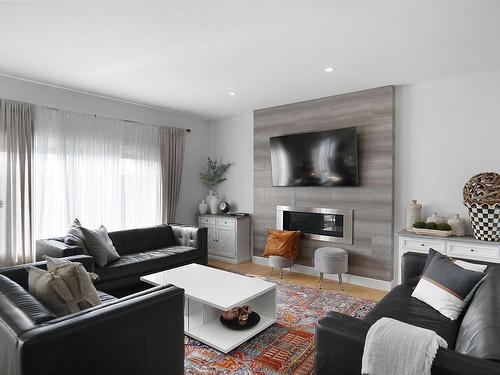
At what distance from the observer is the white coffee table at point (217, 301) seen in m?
2.61

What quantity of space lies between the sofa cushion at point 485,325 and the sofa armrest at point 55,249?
349cm

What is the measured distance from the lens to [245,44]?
2818 millimetres

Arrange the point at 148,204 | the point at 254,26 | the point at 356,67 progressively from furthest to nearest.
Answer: the point at 148,204 → the point at 356,67 → the point at 254,26

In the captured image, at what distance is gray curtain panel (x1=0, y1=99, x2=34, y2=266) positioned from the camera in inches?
143

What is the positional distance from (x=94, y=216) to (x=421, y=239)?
4.35 m

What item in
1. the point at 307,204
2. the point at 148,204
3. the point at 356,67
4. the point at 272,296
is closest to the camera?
the point at 272,296

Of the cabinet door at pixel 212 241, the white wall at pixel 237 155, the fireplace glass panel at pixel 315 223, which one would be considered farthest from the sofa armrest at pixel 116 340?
the white wall at pixel 237 155

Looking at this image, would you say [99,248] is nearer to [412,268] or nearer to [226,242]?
[226,242]

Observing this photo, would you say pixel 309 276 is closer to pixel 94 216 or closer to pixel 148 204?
pixel 148 204

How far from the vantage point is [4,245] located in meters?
3.64

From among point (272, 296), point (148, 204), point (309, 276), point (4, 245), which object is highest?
point (148, 204)

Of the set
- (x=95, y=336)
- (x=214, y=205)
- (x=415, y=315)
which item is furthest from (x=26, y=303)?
(x=214, y=205)

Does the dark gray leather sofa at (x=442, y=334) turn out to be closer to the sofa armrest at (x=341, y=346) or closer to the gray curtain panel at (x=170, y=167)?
the sofa armrest at (x=341, y=346)

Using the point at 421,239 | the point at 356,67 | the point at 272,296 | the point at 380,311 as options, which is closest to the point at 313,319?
the point at 272,296
